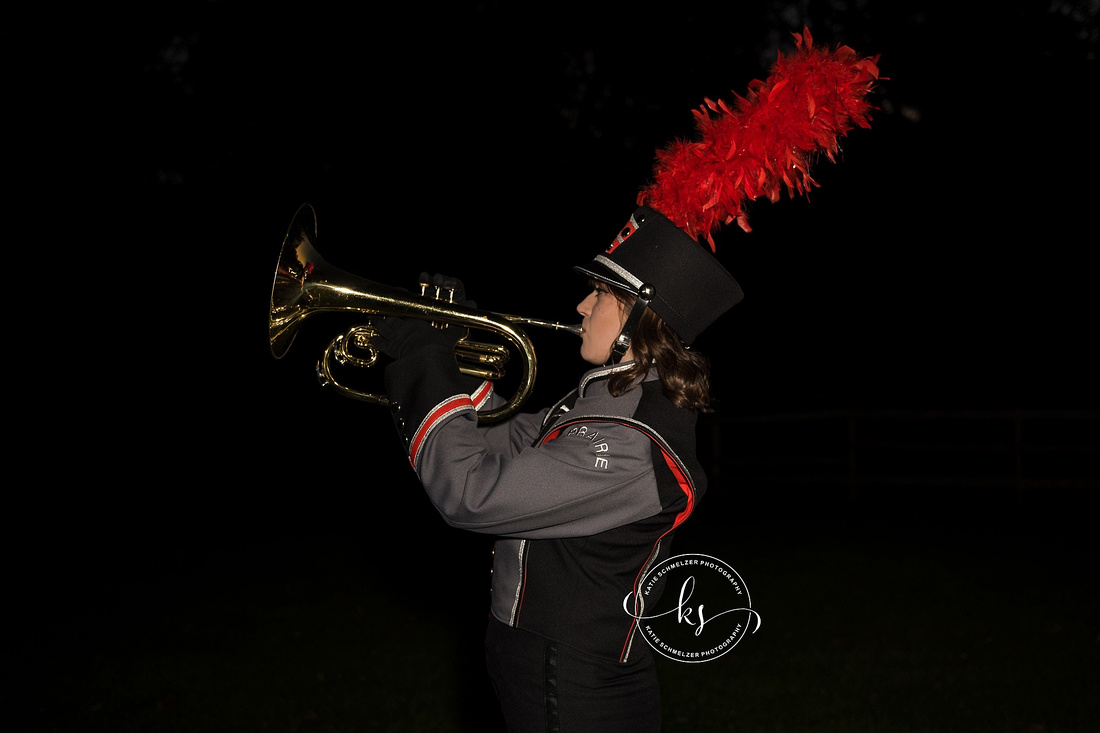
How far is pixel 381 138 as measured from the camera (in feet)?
43.8

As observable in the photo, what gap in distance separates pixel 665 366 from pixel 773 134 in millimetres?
659

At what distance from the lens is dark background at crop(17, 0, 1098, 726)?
478 inches

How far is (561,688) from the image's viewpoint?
2273mm

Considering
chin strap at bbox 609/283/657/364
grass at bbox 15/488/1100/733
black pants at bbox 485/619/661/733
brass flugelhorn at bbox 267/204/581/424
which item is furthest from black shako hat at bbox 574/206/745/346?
grass at bbox 15/488/1100/733

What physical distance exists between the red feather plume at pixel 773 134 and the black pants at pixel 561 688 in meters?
1.16

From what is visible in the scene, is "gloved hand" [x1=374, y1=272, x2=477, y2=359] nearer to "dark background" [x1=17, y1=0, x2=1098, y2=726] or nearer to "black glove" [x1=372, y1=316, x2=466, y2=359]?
"black glove" [x1=372, y1=316, x2=466, y2=359]

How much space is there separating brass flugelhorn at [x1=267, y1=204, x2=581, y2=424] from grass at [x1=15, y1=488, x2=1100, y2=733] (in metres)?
1.61

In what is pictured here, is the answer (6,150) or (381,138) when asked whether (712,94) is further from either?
(6,150)

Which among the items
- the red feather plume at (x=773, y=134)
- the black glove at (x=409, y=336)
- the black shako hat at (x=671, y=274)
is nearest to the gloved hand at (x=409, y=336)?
the black glove at (x=409, y=336)

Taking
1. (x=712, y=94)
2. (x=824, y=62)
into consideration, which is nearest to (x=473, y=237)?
(x=712, y=94)

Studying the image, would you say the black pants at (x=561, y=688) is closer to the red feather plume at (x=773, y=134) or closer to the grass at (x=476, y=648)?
the red feather plume at (x=773, y=134)

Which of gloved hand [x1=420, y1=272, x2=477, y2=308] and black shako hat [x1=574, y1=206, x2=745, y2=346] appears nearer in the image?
black shako hat [x1=574, y1=206, x2=745, y2=346]

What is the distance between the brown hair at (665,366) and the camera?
2.33m

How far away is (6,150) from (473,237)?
620 centimetres
